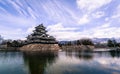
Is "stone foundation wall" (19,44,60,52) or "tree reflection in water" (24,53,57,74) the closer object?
"tree reflection in water" (24,53,57,74)

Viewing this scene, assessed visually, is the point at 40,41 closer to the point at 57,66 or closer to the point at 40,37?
the point at 40,37

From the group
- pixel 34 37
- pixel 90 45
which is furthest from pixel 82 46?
pixel 34 37

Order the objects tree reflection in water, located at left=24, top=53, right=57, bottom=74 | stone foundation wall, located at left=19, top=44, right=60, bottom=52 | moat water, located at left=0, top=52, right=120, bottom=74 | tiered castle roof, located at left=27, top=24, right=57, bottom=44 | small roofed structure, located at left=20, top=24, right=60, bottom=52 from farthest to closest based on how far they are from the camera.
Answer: tiered castle roof, located at left=27, top=24, right=57, bottom=44 → small roofed structure, located at left=20, top=24, right=60, bottom=52 → stone foundation wall, located at left=19, top=44, right=60, bottom=52 → tree reflection in water, located at left=24, top=53, right=57, bottom=74 → moat water, located at left=0, top=52, right=120, bottom=74

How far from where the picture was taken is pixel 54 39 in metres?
107

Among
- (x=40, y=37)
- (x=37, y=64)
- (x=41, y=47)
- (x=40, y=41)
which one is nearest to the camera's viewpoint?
(x=37, y=64)

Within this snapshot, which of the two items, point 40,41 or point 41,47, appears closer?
point 41,47

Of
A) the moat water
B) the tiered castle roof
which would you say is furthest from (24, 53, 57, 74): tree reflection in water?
the tiered castle roof

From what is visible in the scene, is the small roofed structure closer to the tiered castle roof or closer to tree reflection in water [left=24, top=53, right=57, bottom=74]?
the tiered castle roof

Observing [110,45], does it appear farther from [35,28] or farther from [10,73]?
[10,73]

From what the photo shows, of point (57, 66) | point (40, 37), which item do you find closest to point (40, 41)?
point (40, 37)

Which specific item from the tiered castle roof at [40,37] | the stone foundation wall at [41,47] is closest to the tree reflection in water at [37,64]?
the stone foundation wall at [41,47]

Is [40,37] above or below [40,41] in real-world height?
above

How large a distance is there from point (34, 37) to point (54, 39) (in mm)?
14282

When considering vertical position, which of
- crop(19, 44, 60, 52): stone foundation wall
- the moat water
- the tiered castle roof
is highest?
the tiered castle roof
